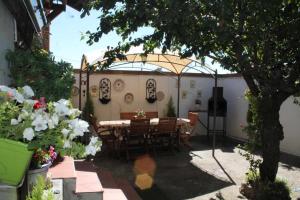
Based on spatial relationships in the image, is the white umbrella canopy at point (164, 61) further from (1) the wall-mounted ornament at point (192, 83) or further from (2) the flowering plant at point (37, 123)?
(2) the flowering plant at point (37, 123)

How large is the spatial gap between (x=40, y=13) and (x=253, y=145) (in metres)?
4.08

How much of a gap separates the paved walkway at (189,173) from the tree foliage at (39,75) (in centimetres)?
268

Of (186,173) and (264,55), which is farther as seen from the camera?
(186,173)

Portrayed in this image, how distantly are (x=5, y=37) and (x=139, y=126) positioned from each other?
200 inches

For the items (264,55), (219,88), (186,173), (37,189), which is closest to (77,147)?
(37,189)

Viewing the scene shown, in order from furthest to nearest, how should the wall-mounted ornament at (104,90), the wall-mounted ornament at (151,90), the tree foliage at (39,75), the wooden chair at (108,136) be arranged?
1. the wall-mounted ornament at (151,90)
2. the wall-mounted ornament at (104,90)
3. the wooden chair at (108,136)
4. the tree foliage at (39,75)

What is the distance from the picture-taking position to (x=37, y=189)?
191 cm

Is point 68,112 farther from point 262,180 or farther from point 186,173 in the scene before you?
point 186,173

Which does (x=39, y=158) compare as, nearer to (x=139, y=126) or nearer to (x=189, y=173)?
(x=189, y=173)

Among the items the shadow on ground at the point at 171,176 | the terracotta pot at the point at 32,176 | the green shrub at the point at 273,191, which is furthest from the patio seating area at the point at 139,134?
the terracotta pot at the point at 32,176

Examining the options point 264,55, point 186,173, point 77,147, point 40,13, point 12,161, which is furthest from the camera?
point 186,173

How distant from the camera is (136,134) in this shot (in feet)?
27.7

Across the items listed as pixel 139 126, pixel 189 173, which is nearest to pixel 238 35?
pixel 189 173

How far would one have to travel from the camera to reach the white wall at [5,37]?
3.45 meters
